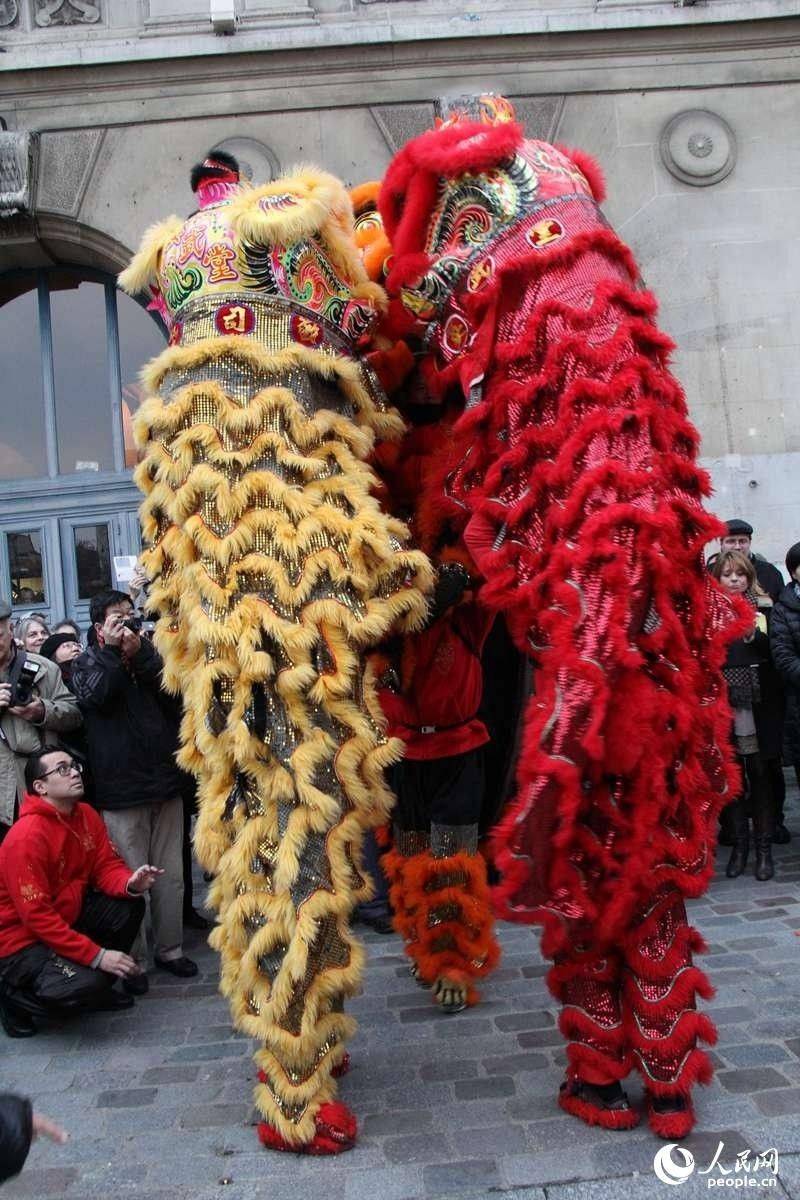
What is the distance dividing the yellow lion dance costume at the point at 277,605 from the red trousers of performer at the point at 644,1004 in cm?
61

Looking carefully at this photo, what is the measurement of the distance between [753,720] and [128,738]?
3.39 m

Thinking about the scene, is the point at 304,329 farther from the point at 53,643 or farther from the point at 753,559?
the point at 753,559

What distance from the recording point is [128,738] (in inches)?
177

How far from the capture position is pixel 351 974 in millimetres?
2486

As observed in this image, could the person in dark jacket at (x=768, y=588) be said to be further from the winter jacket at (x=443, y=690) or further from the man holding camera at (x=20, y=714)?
the man holding camera at (x=20, y=714)

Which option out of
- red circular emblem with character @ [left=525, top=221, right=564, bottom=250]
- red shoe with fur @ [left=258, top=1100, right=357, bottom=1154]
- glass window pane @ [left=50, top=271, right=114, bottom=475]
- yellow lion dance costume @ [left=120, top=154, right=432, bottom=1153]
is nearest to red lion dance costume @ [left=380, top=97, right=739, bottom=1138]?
red circular emblem with character @ [left=525, top=221, right=564, bottom=250]

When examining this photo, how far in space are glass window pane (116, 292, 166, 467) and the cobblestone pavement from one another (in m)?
5.90

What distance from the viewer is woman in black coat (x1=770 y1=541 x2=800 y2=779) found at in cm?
522

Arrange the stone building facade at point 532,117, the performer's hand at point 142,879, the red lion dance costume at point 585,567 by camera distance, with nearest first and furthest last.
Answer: the red lion dance costume at point 585,567 → the performer's hand at point 142,879 → the stone building facade at point 532,117

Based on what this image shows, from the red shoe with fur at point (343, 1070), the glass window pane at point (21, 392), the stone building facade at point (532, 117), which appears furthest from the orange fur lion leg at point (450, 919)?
the glass window pane at point (21, 392)

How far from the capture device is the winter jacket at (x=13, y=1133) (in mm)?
1676

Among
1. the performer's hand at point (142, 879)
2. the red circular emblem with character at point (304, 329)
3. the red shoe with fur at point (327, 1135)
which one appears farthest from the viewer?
the performer's hand at point (142, 879)

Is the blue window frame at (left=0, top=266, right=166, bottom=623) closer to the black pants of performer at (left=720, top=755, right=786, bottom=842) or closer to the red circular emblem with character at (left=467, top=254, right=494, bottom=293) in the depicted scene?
the black pants of performer at (left=720, top=755, right=786, bottom=842)

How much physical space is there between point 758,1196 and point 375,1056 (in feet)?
4.48
